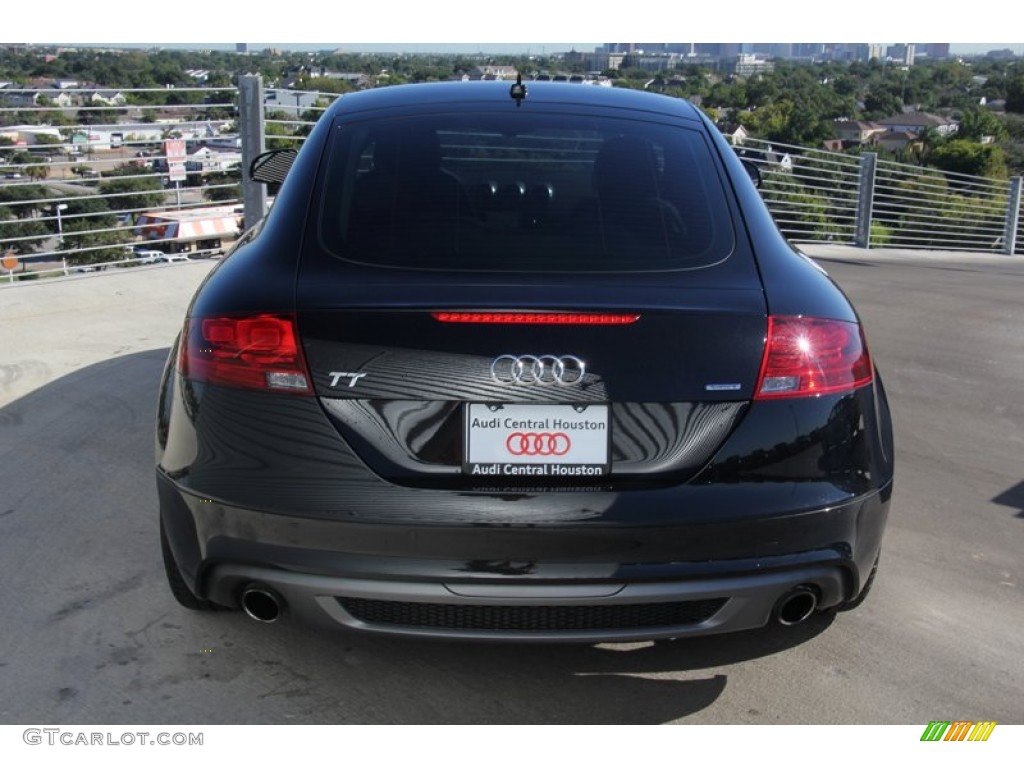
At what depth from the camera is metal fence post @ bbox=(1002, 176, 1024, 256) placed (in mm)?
19609

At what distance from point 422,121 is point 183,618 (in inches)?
65.7

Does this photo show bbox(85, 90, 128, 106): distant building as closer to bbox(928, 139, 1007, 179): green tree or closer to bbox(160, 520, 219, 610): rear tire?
bbox(160, 520, 219, 610): rear tire

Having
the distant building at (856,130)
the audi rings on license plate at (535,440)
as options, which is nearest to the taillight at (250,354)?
the audi rings on license plate at (535,440)

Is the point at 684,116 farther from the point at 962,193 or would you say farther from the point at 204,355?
the point at 962,193

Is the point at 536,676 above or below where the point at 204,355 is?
below

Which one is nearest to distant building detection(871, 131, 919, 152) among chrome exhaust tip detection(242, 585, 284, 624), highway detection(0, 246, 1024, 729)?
highway detection(0, 246, 1024, 729)

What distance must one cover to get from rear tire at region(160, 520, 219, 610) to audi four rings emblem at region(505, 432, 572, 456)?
1023 millimetres

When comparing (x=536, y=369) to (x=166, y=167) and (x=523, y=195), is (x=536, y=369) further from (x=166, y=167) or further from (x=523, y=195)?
Result: (x=166, y=167)

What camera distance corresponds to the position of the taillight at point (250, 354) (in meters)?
2.75

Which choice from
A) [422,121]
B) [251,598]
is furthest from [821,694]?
[422,121]

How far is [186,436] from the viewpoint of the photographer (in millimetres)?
2934

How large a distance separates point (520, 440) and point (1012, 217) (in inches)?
772

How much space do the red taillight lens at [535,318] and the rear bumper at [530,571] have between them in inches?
18.3
